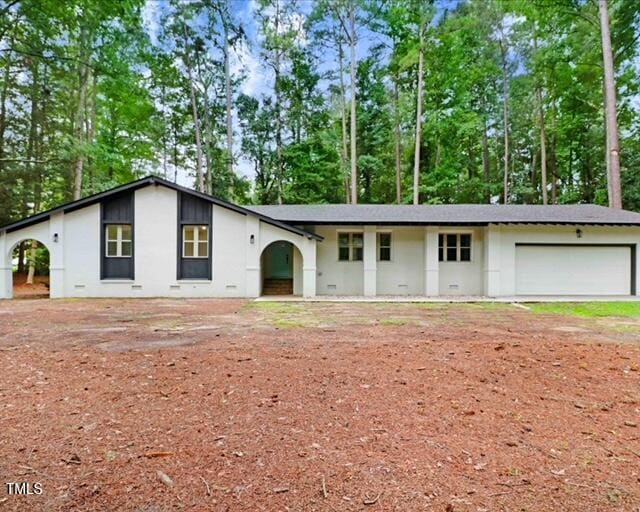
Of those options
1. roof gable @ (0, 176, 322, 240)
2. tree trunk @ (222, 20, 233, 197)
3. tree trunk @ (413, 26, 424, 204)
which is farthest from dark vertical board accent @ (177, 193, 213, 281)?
tree trunk @ (413, 26, 424, 204)

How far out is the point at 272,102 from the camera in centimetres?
2417

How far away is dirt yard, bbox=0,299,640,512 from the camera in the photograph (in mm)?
2180

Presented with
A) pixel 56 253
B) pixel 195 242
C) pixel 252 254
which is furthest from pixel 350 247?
pixel 56 253

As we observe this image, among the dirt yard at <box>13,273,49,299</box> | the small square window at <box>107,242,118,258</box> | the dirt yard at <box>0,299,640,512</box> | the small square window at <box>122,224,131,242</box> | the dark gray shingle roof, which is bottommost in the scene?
the dirt yard at <box>0,299,640,512</box>

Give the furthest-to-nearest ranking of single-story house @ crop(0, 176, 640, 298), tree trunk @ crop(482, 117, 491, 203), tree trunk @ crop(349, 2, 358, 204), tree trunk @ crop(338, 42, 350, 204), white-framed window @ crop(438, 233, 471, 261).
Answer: tree trunk @ crop(482, 117, 491, 203)
tree trunk @ crop(338, 42, 350, 204)
tree trunk @ crop(349, 2, 358, 204)
white-framed window @ crop(438, 233, 471, 261)
single-story house @ crop(0, 176, 640, 298)

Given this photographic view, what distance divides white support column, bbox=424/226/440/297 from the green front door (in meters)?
5.49

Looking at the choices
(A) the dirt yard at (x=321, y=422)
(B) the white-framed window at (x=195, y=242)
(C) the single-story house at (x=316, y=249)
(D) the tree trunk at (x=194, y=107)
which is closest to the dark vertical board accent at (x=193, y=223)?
(C) the single-story house at (x=316, y=249)

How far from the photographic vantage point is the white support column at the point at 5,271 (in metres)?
12.6

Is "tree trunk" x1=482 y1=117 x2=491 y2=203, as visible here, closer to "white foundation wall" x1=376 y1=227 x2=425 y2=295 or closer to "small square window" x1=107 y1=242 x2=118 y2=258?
"white foundation wall" x1=376 y1=227 x2=425 y2=295

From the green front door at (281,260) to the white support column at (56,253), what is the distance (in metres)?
7.46

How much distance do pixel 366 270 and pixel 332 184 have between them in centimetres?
1176

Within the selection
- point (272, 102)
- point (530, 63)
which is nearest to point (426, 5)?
point (530, 63)

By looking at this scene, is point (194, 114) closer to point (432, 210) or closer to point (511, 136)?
point (432, 210)

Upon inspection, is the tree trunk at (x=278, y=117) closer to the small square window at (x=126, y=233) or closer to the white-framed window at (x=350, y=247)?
the white-framed window at (x=350, y=247)
